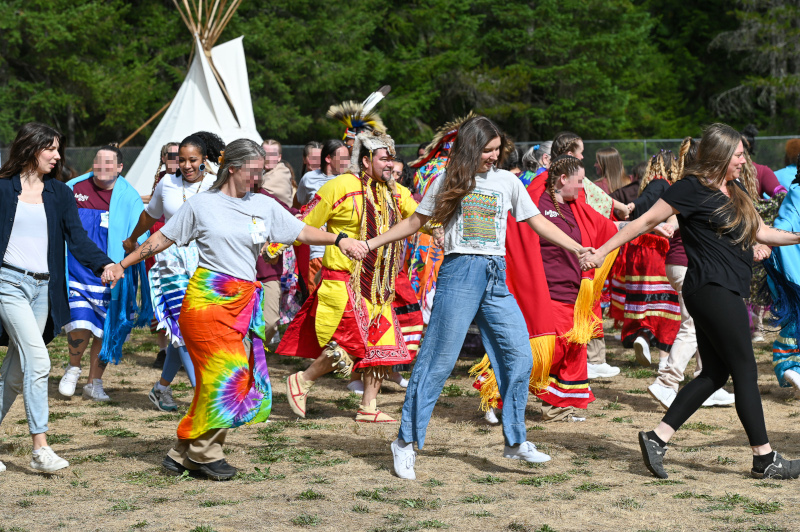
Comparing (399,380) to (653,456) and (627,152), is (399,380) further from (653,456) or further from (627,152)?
(627,152)

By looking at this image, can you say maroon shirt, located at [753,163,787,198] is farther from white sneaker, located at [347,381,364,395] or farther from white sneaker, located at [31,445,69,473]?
white sneaker, located at [31,445,69,473]

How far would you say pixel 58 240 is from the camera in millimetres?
5328

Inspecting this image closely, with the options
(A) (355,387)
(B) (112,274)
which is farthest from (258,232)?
(A) (355,387)

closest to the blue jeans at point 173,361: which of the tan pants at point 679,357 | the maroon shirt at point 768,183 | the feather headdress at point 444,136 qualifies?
the feather headdress at point 444,136

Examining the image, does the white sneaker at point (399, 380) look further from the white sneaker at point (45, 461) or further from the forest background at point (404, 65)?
the forest background at point (404, 65)

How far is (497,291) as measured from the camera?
5.09m

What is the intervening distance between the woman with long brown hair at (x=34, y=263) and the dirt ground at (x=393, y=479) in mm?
434

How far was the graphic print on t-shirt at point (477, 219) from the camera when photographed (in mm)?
5039

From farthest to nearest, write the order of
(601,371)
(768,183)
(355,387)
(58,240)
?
1. (768,183)
2. (601,371)
3. (355,387)
4. (58,240)

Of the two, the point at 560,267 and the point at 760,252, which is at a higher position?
the point at 760,252

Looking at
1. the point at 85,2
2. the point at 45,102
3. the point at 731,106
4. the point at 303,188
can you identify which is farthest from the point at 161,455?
the point at 731,106

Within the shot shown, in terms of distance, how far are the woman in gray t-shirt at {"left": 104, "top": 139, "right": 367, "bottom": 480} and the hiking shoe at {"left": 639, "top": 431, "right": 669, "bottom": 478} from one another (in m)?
1.99

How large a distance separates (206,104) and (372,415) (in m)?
10.8

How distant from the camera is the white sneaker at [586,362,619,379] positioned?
27.4ft
